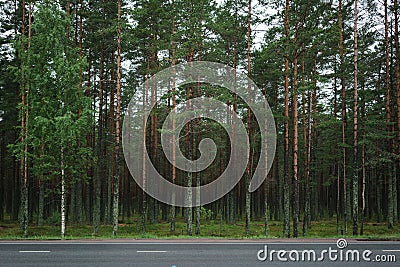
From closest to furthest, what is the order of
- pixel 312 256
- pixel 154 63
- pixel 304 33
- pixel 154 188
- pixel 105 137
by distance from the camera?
pixel 312 256 → pixel 304 33 → pixel 154 63 → pixel 105 137 → pixel 154 188

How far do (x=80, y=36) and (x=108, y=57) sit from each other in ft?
8.42

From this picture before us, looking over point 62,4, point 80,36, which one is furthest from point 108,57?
point 62,4

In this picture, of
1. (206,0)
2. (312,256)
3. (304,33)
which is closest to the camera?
(312,256)

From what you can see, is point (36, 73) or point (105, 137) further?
point (105, 137)

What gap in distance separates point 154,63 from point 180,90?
3077 millimetres

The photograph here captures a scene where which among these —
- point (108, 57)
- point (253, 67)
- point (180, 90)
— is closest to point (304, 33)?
point (253, 67)

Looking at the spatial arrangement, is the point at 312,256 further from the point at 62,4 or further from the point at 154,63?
the point at 62,4

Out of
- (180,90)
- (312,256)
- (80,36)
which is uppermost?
(80,36)

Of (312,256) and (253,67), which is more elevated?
(253,67)

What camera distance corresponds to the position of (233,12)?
26453mm

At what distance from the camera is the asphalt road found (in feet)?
36.6

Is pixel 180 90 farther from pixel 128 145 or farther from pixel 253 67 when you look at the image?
pixel 128 145

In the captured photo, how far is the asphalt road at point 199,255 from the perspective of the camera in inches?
439

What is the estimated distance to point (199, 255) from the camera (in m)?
12.6
